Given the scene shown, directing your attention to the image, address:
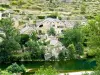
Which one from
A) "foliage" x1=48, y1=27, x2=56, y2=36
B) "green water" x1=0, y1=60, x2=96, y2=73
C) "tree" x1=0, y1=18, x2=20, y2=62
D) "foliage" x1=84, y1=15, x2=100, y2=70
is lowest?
"green water" x1=0, y1=60, x2=96, y2=73

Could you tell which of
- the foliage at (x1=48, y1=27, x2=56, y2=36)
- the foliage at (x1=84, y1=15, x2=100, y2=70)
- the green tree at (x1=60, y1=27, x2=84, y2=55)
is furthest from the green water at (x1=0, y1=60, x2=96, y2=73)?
the foliage at (x1=84, y1=15, x2=100, y2=70)

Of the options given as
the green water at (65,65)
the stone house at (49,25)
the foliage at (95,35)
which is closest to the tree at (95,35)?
the foliage at (95,35)

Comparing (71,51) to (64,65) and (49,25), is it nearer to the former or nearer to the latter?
(64,65)

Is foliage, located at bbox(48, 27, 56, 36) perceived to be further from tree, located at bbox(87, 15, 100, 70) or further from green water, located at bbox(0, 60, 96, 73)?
tree, located at bbox(87, 15, 100, 70)

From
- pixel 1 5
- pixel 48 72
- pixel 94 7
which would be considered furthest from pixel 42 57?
pixel 94 7

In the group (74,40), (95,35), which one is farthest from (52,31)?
Answer: (95,35)

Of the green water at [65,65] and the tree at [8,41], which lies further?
the tree at [8,41]

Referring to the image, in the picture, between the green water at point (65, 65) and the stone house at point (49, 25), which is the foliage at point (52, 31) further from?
the green water at point (65, 65)

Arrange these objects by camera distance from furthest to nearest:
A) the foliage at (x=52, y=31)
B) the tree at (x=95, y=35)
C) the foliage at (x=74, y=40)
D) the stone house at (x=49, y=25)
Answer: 1. the stone house at (x=49, y=25)
2. the foliage at (x=52, y=31)
3. the foliage at (x=74, y=40)
4. the tree at (x=95, y=35)
